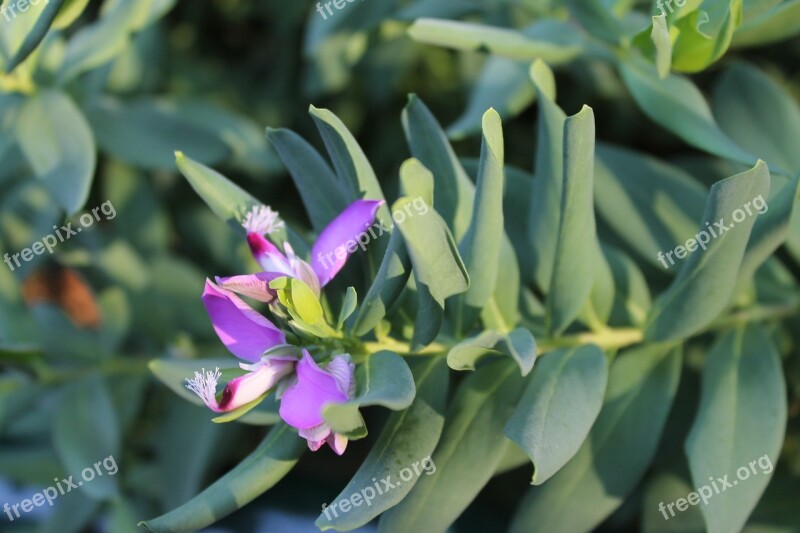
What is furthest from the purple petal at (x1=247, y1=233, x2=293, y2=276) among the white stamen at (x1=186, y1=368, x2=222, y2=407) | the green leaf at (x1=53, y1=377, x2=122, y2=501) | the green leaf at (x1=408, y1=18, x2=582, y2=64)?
the green leaf at (x1=53, y1=377, x2=122, y2=501)

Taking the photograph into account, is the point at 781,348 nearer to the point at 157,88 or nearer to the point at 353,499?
the point at 353,499

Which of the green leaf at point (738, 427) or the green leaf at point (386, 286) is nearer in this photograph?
the green leaf at point (386, 286)

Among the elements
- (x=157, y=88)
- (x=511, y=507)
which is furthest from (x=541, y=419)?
(x=157, y=88)

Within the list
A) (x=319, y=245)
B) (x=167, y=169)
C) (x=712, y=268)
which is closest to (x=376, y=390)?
(x=319, y=245)

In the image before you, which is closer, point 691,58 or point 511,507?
point 691,58

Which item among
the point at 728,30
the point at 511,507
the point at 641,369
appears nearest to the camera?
the point at 728,30

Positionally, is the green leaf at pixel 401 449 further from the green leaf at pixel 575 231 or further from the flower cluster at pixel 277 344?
the green leaf at pixel 575 231

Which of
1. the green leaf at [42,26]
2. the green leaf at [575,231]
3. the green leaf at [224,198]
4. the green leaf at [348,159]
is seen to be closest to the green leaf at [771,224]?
the green leaf at [575,231]
